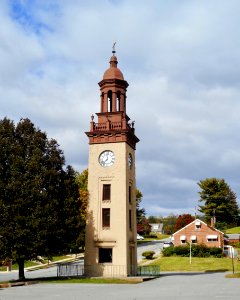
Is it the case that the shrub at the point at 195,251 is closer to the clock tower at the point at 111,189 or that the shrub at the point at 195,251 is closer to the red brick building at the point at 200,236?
the red brick building at the point at 200,236

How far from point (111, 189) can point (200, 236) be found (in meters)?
38.2

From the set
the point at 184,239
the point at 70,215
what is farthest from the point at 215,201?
the point at 70,215

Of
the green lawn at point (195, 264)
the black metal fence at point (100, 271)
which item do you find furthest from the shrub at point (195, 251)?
the black metal fence at point (100, 271)

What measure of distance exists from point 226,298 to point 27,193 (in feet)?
62.4

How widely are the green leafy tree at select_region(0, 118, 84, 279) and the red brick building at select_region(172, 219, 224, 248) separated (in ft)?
130

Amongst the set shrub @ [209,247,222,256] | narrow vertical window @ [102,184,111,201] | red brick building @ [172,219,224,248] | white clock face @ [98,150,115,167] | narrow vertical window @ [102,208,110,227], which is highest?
white clock face @ [98,150,115,167]

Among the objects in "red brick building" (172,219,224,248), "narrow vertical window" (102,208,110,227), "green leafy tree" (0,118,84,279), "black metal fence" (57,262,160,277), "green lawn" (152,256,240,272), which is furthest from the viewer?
"red brick building" (172,219,224,248)

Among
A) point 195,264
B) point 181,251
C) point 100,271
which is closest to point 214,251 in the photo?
point 181,251

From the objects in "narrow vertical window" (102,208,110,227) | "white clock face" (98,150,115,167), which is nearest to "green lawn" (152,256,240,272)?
"narrow vertical window" (102,208,110,227)

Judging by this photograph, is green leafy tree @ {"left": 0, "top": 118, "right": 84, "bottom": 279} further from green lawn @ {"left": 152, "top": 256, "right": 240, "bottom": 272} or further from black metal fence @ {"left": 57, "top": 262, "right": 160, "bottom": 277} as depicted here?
green lawn @ {"left": 152, "top": 256, "right": 240, "bottom": 272}

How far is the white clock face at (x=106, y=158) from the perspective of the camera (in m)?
41.9

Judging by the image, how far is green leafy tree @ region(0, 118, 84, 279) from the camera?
34006 millimetres

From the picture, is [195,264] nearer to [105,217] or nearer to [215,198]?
[105,217]

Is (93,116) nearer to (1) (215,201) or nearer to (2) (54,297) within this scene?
(2) (54,297)
